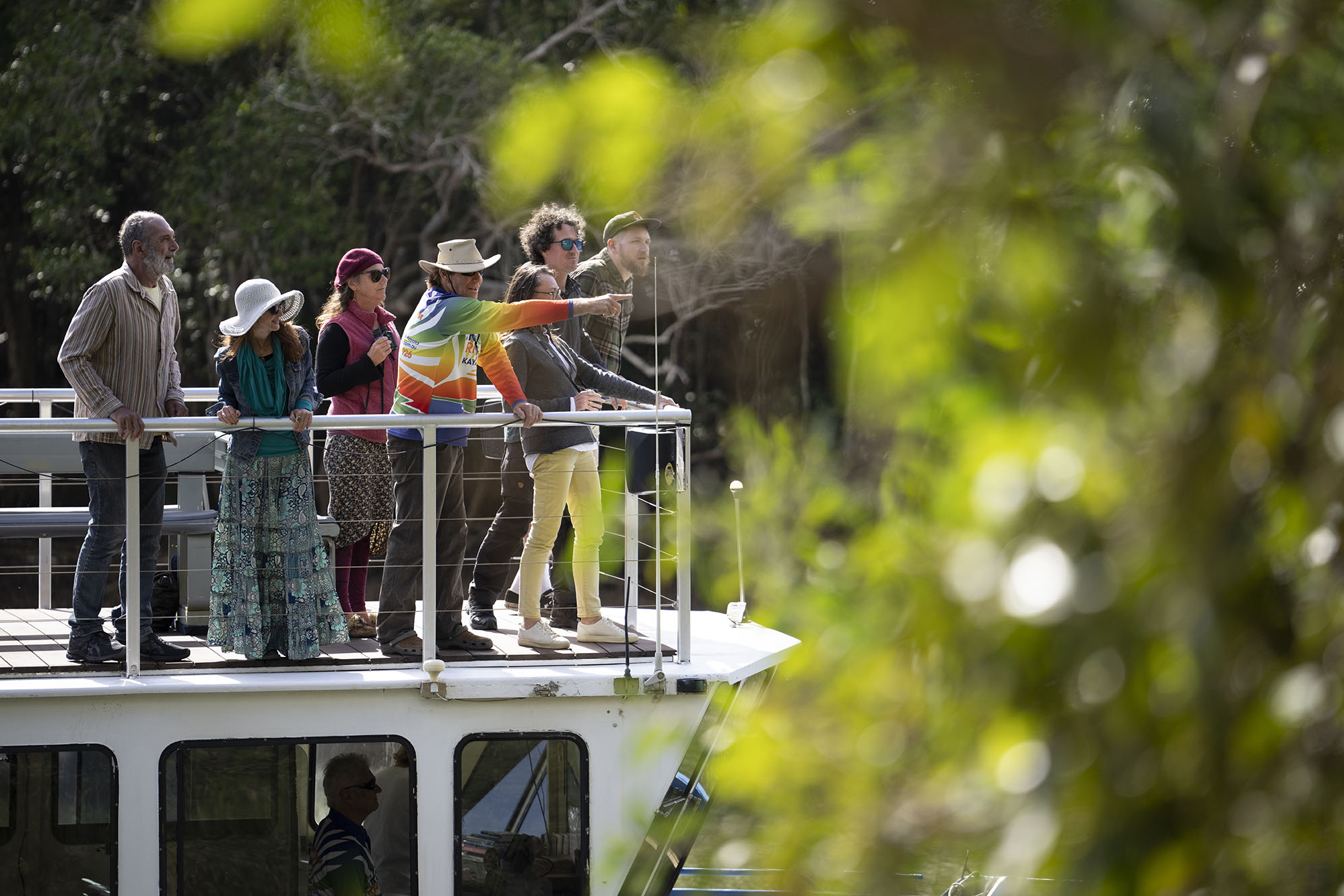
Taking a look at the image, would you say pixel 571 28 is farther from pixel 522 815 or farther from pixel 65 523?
pixel 522 815

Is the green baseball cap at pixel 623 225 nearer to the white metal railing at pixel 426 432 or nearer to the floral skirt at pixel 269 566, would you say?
the white metal railing at pixel 426 432

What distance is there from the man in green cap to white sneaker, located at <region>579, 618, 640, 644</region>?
1.01 metres

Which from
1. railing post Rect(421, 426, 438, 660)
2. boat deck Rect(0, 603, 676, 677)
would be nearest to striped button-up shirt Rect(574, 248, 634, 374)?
railing post Rect(421, 426, 438, 660)

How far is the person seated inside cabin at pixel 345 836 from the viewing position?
Answer: 5094 millimetres

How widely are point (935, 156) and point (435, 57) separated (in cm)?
1577

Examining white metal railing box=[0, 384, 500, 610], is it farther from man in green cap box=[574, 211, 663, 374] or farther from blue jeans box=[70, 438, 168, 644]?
blue jeans box=[70, 438, 168, 644]

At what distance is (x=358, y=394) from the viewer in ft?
19.0

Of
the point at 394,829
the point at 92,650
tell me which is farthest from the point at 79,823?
the point at 394,829

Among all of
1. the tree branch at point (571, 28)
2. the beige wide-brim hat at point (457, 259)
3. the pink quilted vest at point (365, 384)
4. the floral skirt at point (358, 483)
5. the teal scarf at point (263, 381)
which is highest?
the tree branch at point (571, 28)

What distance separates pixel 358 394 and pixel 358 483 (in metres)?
0.36

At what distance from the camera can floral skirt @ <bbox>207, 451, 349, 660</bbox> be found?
209 inches

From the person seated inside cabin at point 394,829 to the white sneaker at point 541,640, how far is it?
631mm

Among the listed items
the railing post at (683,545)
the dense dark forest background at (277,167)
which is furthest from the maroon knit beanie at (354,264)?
the dense dark forest background at (277,167)

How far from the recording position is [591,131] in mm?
1483
